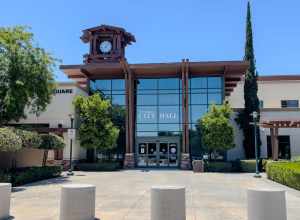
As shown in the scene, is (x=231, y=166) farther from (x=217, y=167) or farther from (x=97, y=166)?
(x=97, y=166)

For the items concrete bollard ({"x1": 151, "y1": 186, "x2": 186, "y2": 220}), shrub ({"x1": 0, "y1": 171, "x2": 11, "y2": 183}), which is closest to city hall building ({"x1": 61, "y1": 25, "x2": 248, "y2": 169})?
shrub ({"x1": 0, "y1": 171, "x2": 11, "y2": 183})

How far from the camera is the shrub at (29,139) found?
19.3 m

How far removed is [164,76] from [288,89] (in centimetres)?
1540

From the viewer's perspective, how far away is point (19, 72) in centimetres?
2103

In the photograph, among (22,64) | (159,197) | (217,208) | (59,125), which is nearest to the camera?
(159,197)

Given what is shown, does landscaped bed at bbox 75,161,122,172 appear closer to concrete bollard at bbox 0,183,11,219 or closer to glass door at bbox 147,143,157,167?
glass door at bbox 147,143,157,167

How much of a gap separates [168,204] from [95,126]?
2243 centimetres

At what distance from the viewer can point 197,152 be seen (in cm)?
3278

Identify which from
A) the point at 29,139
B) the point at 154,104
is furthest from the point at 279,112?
the point at 29,139

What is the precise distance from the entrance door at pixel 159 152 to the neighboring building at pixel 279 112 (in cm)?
485

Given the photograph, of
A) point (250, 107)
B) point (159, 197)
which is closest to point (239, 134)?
point (250, 107)

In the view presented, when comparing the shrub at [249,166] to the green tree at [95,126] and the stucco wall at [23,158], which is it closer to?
the green tree at [95,126]

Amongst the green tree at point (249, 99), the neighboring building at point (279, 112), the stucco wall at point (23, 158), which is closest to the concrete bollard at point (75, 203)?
the stucco wall at point (23, 158)

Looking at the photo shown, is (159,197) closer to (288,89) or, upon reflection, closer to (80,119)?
(80,119)
